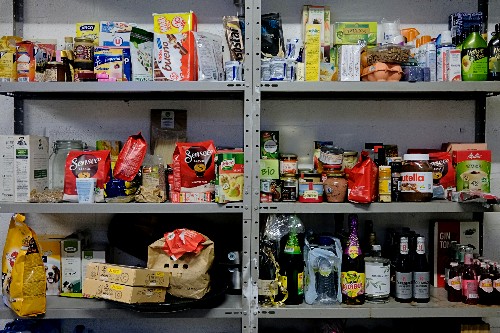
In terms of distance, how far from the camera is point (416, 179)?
6.99 ft

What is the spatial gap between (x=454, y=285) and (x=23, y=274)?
1801mm

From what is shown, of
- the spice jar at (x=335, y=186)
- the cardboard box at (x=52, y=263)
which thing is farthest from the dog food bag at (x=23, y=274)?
the spice jar at (x=335, y=186)

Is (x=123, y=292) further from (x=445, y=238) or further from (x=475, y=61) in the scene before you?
(x=475, y=61)

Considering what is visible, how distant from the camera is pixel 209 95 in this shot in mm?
2514

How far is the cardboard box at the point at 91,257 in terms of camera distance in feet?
7.54

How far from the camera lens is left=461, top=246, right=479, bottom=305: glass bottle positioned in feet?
7.03

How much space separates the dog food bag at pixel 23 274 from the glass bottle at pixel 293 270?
1.02 meters

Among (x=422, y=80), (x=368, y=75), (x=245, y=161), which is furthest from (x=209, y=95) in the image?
(x=422, y=80)

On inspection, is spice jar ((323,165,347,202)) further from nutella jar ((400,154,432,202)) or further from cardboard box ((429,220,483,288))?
cardboard box ((429,220,483,288))

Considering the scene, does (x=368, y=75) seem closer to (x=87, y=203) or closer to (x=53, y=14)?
(x=87, y=203)

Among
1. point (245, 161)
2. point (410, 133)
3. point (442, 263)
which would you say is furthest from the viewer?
point (410, 133)

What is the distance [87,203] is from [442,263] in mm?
1641

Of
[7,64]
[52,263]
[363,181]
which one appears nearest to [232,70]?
[363,181]

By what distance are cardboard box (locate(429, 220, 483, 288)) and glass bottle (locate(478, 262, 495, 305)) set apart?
0.26m
